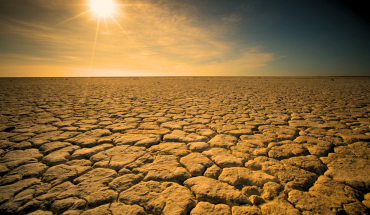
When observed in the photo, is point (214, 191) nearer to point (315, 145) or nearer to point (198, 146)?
point (198, 146)

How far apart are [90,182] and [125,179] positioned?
25cm

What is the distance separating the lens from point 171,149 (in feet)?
5.86

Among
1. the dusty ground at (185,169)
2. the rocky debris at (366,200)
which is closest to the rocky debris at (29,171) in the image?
the dusty ground at (185,169)

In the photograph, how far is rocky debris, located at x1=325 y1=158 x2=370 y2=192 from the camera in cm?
120

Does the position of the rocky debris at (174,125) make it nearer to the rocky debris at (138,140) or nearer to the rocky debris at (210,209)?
the rocky debris at (138,140)

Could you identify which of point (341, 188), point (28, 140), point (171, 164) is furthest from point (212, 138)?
point (28, 140)

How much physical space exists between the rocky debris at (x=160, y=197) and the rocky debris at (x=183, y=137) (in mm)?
804

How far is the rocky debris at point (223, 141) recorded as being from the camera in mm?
1862

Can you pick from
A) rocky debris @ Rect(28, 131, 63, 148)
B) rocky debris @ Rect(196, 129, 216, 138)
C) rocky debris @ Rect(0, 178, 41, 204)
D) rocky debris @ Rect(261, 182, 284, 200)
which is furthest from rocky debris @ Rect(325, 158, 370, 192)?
rocky debris @ Rect(28, 131, 63, 148)

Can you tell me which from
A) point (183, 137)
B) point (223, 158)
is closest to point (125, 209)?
point (223, 158)

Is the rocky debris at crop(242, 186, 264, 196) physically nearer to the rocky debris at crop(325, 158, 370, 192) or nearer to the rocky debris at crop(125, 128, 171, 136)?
the rocky debris at crop(325, 158, 370, 192)

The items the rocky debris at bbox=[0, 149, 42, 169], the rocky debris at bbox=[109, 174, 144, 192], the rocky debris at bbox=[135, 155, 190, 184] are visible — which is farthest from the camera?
the rocky debris at bbox=[0, 149, 42, 169]

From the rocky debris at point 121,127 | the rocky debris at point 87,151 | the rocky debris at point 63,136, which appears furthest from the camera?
the rocky debris at point 121,127

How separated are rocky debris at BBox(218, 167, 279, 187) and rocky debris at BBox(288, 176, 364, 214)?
18 centimetres
